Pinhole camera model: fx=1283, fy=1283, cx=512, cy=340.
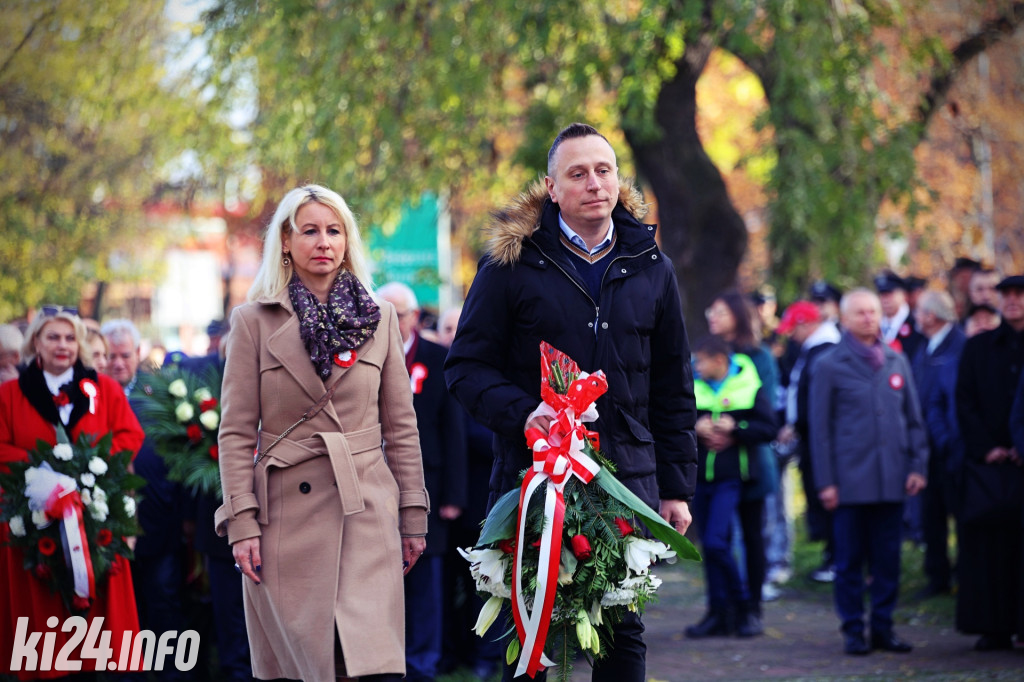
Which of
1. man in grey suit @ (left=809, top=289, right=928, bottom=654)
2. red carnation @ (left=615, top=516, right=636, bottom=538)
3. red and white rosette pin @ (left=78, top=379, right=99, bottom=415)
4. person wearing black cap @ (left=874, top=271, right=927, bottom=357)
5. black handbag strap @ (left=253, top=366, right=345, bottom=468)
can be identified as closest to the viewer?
red carnation @ (left=615, top=516, right=636, bottom=538)

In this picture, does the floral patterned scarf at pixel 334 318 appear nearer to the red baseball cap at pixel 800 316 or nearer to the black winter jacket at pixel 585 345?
the black winter jacket at pixel 585 345

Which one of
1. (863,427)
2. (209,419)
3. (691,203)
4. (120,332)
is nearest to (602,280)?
(209,419)

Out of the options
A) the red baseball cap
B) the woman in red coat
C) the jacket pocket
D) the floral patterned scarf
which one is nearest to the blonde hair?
the woman in red coat

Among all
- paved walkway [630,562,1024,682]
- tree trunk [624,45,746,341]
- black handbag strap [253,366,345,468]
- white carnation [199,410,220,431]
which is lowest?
paved walkway [630,562,1024,682]

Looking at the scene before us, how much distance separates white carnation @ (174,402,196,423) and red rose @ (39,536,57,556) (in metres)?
1.05

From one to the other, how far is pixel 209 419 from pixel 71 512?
1.00m

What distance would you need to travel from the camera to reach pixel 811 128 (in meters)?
13.4

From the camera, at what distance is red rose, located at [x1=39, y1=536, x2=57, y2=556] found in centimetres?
677

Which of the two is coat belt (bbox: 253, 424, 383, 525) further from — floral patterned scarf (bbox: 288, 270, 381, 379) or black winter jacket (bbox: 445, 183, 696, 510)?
black winter jacket (bbox: 445, 183, 696, 510)

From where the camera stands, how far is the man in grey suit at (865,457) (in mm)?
8477

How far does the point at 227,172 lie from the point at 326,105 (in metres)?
5.02

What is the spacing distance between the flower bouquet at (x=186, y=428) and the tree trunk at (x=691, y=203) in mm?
6606

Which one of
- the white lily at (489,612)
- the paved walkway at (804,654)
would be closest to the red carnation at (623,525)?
the white lily at (489,612)

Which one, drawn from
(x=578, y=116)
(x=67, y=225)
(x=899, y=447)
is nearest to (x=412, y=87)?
(x=578, y=116)
